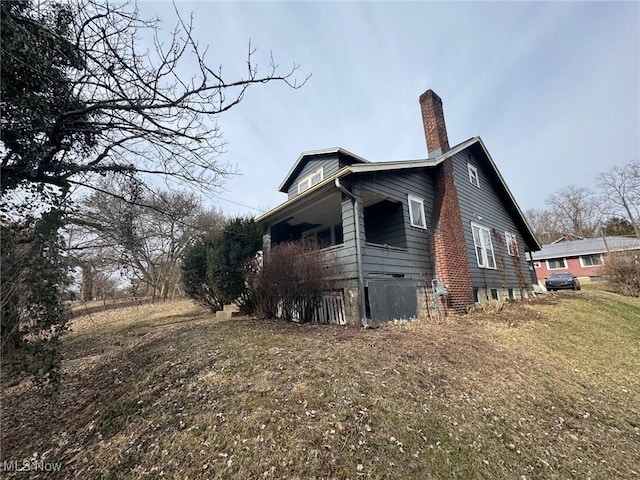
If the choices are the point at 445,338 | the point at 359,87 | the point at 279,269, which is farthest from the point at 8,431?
the point at 359,87

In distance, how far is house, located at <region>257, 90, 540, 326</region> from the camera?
25.7 ft

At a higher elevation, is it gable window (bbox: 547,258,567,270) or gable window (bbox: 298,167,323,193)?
gable window (bbox: 298,167,323,193)

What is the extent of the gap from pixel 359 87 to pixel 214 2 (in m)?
4.19

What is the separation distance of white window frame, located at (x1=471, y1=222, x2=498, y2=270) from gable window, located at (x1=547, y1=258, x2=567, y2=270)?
2851cm

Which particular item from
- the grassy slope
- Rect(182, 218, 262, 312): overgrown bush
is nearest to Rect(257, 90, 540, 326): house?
Rect(182, 218, 262, 312): overgrown bush

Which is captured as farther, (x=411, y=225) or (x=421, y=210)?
(x=421, y=210)

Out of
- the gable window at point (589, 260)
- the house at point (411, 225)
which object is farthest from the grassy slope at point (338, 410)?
the gable window at point (589, 260)

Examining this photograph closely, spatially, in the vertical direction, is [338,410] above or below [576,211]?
below

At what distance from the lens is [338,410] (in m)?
3.28

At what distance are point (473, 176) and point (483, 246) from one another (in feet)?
10.9

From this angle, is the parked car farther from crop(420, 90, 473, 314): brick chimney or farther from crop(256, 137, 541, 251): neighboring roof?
Answer: crop(420, 90, 473, 314): brick chimney

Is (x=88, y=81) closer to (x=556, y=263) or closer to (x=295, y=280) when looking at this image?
(x=295, y=280)

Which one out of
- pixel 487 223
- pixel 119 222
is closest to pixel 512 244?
pixel 487 223

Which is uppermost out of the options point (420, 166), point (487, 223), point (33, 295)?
point (420, 166)
